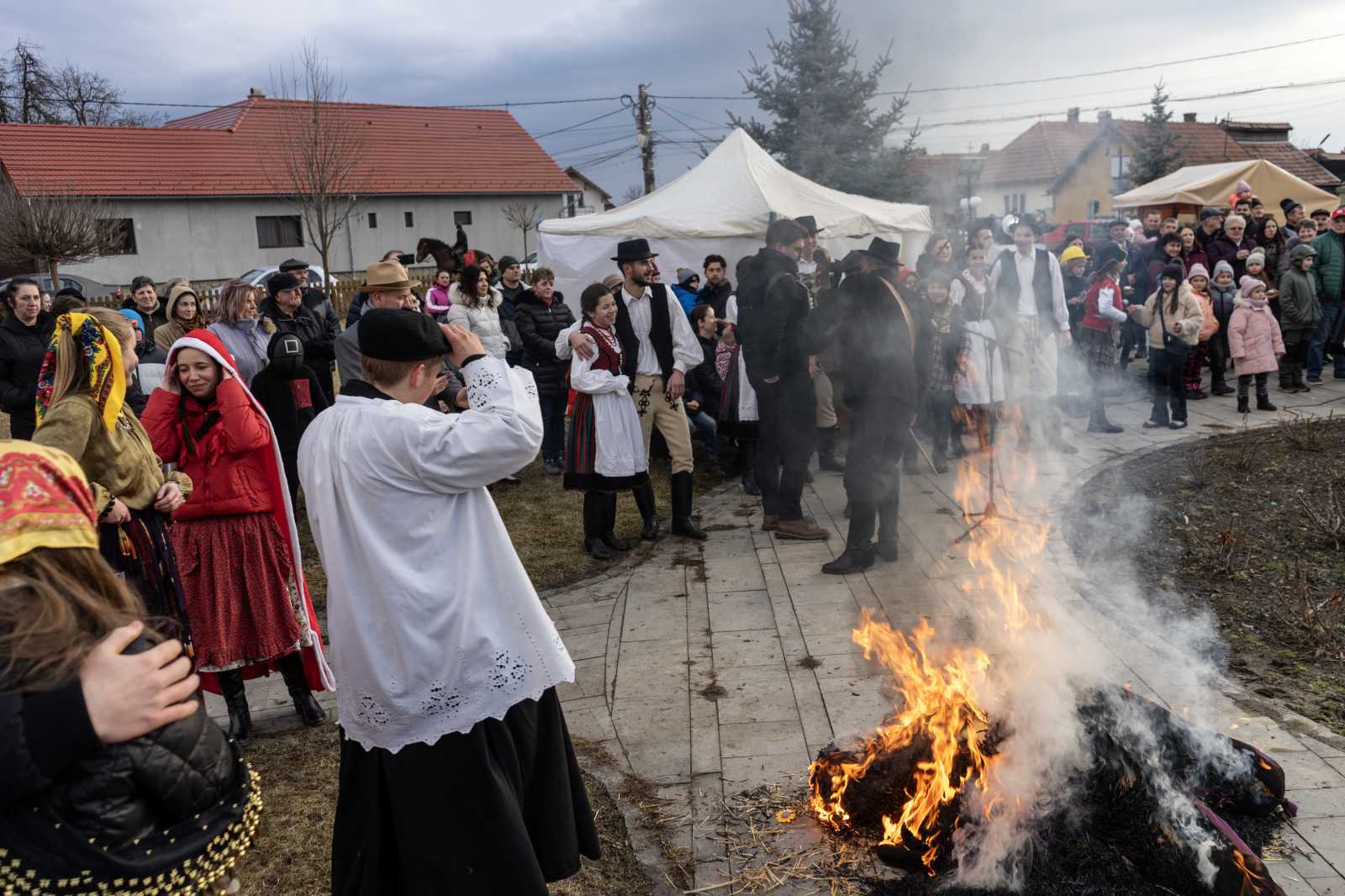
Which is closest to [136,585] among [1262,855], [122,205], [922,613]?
[922,613]

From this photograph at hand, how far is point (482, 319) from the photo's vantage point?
9.20 metres

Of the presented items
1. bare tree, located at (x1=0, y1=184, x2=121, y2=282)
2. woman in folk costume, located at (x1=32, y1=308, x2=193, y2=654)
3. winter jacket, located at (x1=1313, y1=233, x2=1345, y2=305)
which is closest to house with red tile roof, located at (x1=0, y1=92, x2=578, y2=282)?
bare tree, located at (x1=0, y1=184, x2=121, y2=282)

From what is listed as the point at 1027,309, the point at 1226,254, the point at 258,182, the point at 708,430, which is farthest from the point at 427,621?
the point at 258,182

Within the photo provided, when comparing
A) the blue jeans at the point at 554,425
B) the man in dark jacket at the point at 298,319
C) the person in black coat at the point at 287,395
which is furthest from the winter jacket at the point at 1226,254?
the person in black coat at the point at 287,395

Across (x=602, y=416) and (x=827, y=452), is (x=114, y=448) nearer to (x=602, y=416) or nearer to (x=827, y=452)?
(x=602, y=416)

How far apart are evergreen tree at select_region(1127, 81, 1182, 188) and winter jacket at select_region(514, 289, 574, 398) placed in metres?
21.3

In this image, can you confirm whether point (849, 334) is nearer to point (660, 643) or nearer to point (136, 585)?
point (660, 643)

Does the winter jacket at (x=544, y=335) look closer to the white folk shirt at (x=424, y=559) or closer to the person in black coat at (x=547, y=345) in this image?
the person in black coat at (x=547, y=345)

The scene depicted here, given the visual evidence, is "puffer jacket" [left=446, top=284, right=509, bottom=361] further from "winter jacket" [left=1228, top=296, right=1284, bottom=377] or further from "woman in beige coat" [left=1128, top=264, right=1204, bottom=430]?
"winter jacket" [left=1228, top=296, right=1284, bottom=377]

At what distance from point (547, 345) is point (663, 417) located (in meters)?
2.41

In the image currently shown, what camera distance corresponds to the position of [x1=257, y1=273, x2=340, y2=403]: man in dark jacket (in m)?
7.53

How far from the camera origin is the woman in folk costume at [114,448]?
405cm

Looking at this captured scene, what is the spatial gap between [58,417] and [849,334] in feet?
14.6

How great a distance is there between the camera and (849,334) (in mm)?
6551
